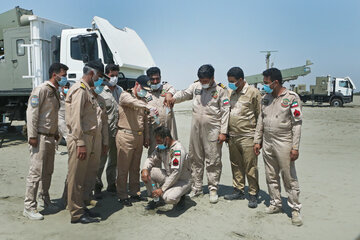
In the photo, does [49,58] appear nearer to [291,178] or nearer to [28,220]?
[28,220]

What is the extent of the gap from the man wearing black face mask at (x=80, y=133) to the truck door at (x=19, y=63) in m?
6.13

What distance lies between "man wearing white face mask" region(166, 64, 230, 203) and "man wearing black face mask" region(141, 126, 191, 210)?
17.0 inches

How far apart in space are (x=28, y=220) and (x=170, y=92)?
8.46 feet

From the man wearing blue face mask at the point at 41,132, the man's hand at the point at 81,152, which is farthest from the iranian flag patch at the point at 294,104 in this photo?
the man wearing blue face mask at the point at 41,132

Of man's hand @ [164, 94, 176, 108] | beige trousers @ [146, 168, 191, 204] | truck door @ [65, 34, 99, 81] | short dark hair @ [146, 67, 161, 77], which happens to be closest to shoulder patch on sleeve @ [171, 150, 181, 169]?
beige trousers @ [146, 168, 191, 204]

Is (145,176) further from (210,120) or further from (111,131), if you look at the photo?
(210,120)

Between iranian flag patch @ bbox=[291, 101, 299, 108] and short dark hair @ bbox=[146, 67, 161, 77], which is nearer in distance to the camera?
iranian flag patch @ bbox=[291, 101, 299, 108]

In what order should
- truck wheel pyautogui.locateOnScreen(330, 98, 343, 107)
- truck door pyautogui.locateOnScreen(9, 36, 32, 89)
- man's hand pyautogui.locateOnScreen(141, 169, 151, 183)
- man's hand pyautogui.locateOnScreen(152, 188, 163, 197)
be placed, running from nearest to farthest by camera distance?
man's hand pyautogui.locateOnScreen(152, 188, 163, 197) → man's hand pyautogui.locateOnScreen(141, 169, 151, 183) → truck door pyautogui.locateOnScreen(9, 36, 32, 89) → truck wheel pyautogui.locateOnScreen(330, 98, 343, 107)

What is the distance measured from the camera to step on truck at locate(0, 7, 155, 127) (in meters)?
7.92

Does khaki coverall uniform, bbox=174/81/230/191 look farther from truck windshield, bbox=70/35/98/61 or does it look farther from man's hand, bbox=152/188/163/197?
truck windshield, bbox=70/35/98/61

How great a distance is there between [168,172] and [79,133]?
1.37 metres

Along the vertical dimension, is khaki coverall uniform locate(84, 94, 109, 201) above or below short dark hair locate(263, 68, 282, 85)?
below

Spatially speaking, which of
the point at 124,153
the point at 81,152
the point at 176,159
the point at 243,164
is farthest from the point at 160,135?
the point at 243,164

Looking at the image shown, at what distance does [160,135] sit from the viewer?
156 inches
